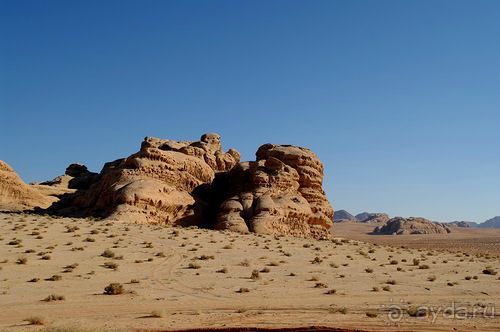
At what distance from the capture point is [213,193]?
41875mm

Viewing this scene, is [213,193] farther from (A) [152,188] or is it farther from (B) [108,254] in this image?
(B) [108,254]

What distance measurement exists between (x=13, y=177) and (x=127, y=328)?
45.5 metres

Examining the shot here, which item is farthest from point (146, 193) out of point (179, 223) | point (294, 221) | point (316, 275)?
point (316, 275)

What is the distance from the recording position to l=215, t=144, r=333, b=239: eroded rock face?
3566 centimetres

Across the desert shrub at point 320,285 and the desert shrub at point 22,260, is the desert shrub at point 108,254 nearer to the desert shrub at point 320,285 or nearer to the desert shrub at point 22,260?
the desert shrub at point 22,260

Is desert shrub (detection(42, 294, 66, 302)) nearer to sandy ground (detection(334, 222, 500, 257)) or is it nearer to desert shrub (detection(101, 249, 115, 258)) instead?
desert shrub (detection(101, 249, 115, 258))

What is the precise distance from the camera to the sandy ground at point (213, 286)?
10.4 metres

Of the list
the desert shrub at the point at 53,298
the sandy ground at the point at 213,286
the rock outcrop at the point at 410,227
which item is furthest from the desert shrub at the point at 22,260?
the rock outcrop at the point at 410,227

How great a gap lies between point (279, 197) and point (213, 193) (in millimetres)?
6845

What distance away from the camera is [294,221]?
124 ft

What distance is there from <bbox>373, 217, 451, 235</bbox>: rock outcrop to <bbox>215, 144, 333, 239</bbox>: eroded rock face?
87.9 m

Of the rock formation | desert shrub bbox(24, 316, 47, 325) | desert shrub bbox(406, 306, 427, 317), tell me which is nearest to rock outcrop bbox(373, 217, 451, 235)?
the rock formation

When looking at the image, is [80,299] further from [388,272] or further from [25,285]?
[388,272]

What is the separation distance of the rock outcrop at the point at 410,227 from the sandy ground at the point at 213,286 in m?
104
